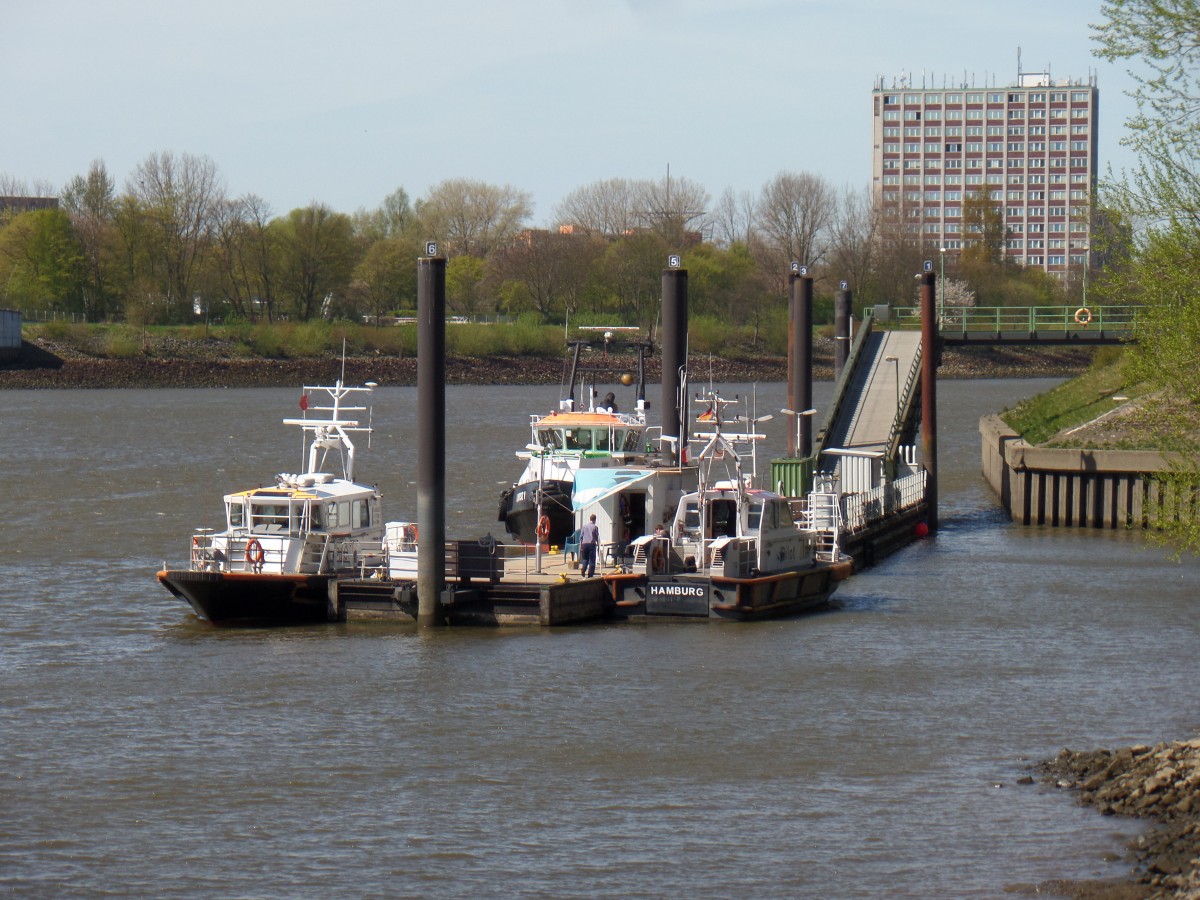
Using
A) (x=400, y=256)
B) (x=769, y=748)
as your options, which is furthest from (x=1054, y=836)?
(x=400, y=256)

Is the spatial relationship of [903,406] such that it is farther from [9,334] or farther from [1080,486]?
[9,334]

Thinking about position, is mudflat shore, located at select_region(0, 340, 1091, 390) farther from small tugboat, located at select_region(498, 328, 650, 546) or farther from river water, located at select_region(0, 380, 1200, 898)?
river water, located at select_region(0, 380, 1200, 898)

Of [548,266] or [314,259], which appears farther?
[548,266]

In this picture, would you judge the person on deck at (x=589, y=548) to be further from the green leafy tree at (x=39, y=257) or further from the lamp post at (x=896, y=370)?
the green leafy tree at (x=39, y=257)

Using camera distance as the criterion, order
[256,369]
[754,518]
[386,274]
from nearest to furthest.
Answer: [754,518] → [256,369] → [386,274]

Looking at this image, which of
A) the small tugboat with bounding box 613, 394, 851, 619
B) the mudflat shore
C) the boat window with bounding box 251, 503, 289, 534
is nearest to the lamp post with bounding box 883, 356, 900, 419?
the small tugboat with bounding box 613, 394, 851, 619

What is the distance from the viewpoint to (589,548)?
30.5 meters

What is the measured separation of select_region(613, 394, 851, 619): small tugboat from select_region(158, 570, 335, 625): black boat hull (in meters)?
5.38

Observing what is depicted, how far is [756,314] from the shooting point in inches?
5645

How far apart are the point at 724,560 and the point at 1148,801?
13166 mm

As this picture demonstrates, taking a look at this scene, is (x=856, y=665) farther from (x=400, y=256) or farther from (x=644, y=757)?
(x=400, y=256)

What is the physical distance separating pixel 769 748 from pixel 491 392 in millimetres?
102346

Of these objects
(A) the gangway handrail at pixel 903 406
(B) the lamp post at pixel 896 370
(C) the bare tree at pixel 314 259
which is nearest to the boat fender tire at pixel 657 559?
(A) the gangway handrail at pixel 903 406

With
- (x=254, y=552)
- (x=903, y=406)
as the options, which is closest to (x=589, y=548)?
(x=254, y=552)
